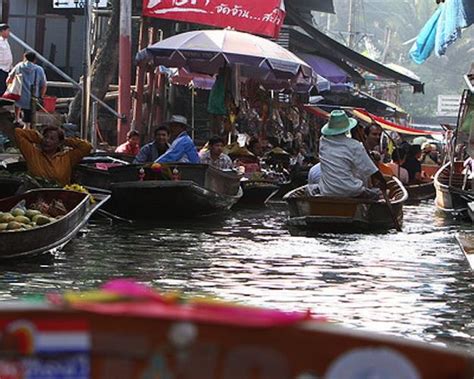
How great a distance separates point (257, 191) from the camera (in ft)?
59.3

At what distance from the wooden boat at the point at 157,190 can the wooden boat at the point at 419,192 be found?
6.38 m

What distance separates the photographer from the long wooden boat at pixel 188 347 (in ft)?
6.66

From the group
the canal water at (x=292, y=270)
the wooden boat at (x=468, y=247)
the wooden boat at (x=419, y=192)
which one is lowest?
the wooden boat at (x=419, y=192)

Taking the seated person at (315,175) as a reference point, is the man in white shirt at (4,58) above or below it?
above

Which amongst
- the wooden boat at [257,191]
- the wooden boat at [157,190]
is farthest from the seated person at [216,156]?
the wooden boat at [257,191]

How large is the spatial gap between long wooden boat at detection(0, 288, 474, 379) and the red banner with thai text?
1784 cm

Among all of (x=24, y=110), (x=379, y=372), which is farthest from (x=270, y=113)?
(x=379, y=372)

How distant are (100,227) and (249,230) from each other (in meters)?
1.85

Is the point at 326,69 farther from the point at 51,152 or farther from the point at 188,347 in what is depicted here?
the point at 188,347

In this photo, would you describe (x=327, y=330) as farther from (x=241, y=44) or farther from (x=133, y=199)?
(x=241, y=44)

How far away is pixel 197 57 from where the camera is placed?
60.3 feet

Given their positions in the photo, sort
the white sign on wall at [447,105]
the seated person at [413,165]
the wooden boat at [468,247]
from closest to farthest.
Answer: the wooden boat at [468,247], the seated person at [413,165], the white sign on wall at [447,105]

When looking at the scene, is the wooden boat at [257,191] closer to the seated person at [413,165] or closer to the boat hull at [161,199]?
the boat hull at [161,199]

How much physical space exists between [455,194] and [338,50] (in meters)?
14.1
